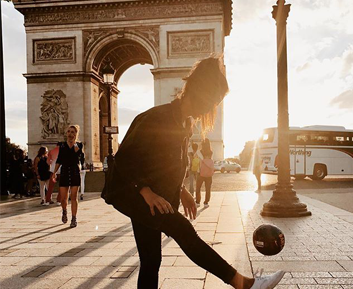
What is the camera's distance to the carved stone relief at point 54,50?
33469 mm

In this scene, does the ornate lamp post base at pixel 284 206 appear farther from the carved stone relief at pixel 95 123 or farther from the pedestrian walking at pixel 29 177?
the carved stone relief at pixel 95 123

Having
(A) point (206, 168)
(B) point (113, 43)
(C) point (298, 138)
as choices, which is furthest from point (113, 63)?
(A) point (206, 168)

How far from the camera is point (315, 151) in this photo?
2492 centimetres

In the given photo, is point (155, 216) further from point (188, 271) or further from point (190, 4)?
point (190, 4)

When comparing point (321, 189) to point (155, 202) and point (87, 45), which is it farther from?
point (87, 45)

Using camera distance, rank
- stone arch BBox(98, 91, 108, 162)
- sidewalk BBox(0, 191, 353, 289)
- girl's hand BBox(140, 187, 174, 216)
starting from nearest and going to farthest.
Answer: girl's hand BBox(140, 187, 174, 216) → sidewalk BBox(0, 191, 353, 289) → stone arch BBox(98, 91, 108, 162)

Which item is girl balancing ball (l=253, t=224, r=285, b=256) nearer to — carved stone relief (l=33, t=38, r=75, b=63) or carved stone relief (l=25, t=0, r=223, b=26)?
carved stone relief (l=25, t=0, r=223, b=26)

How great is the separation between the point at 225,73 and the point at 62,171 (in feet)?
17.7

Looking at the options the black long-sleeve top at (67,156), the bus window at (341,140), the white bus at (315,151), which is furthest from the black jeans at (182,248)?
the bus window at (341,140)

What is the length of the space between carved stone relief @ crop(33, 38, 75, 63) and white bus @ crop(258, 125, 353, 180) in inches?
624

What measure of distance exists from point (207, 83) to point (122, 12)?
3198cm

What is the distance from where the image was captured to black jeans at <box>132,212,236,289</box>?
2.70 metres

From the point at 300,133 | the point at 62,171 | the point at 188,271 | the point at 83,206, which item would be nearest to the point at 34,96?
the point at 300,133

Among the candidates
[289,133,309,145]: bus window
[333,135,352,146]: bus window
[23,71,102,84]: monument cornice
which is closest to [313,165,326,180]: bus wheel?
[289,133,309,145]: bus window
